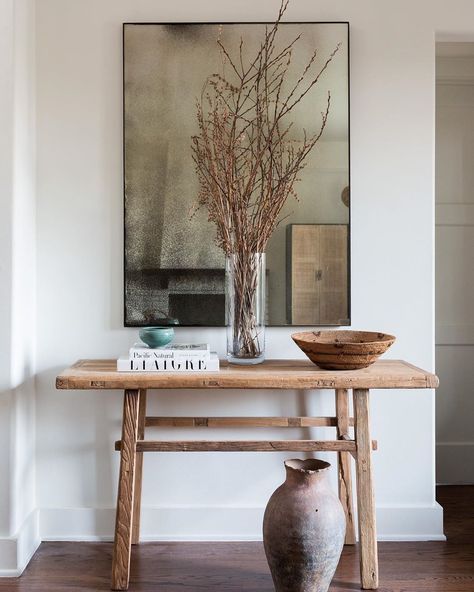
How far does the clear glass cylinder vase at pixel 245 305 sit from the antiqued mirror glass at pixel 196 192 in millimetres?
207

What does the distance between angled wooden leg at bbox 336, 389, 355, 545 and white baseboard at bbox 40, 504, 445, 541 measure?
152 millimetres

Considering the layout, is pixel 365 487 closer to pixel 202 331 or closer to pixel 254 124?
pixel 202 331

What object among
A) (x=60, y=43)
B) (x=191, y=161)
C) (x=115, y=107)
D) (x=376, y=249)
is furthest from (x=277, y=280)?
(x=60, y=43)

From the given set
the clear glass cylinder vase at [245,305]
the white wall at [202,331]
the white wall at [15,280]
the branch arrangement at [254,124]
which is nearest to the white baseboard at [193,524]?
the white wall at [202,331]

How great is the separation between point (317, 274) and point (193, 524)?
109cm

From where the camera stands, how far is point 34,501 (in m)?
2.57

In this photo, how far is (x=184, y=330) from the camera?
2605 millimetres

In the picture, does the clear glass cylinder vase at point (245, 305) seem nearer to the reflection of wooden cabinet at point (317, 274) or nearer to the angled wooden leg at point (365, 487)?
the reflection of wooden cabinet at point (317, 274)

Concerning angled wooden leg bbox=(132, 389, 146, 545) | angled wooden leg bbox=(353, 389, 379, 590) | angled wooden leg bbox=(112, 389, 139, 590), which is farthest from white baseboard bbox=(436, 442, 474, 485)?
angled wooden leg bbox=(112, 389, 139, 590)

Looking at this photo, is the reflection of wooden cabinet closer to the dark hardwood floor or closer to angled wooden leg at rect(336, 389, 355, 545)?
angled wooden leg at rect(336, 389, 355, 545)

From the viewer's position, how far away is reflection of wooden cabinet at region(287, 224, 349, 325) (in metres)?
2.58

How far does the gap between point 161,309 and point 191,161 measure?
0.59 meters

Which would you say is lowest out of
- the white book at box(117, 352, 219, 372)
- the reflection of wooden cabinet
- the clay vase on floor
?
the clay vase on floor

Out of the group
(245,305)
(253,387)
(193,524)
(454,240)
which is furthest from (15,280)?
(454,240)
